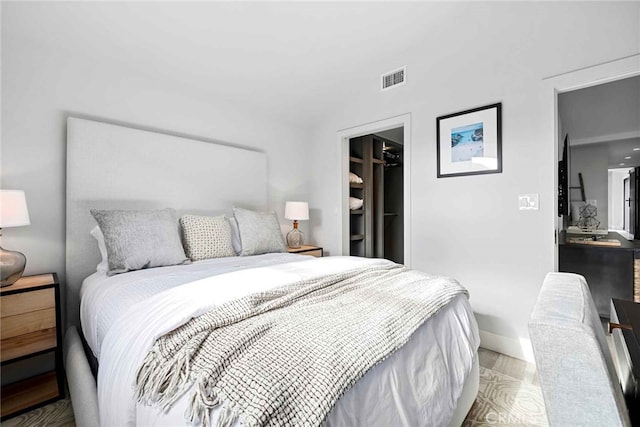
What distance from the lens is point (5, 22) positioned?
1919mm

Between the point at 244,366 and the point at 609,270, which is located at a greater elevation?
the point at 244,366

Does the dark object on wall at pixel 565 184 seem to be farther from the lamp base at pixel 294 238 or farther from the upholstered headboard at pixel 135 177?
the upholstered headboard at pixel 135 177

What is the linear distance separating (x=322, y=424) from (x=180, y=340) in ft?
1.70

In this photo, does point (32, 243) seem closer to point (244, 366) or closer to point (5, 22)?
point (5, 22)

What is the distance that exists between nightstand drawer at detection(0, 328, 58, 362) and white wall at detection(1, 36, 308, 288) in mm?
588

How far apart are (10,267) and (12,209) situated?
1.14 feet

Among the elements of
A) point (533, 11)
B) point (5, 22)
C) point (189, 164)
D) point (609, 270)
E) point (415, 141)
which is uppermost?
point (533, 11)

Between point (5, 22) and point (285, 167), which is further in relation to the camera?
point (285, 167)

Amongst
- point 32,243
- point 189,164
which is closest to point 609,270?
point 189,164

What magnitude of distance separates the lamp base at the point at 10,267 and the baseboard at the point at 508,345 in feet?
11.2

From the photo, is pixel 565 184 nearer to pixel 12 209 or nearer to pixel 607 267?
pixel 607 267

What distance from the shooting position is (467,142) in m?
2.59

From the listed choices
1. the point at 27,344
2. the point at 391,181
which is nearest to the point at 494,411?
the point at 27,344

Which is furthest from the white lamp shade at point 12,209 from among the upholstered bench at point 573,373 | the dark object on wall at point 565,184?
the dark object on wall at point 565,184
